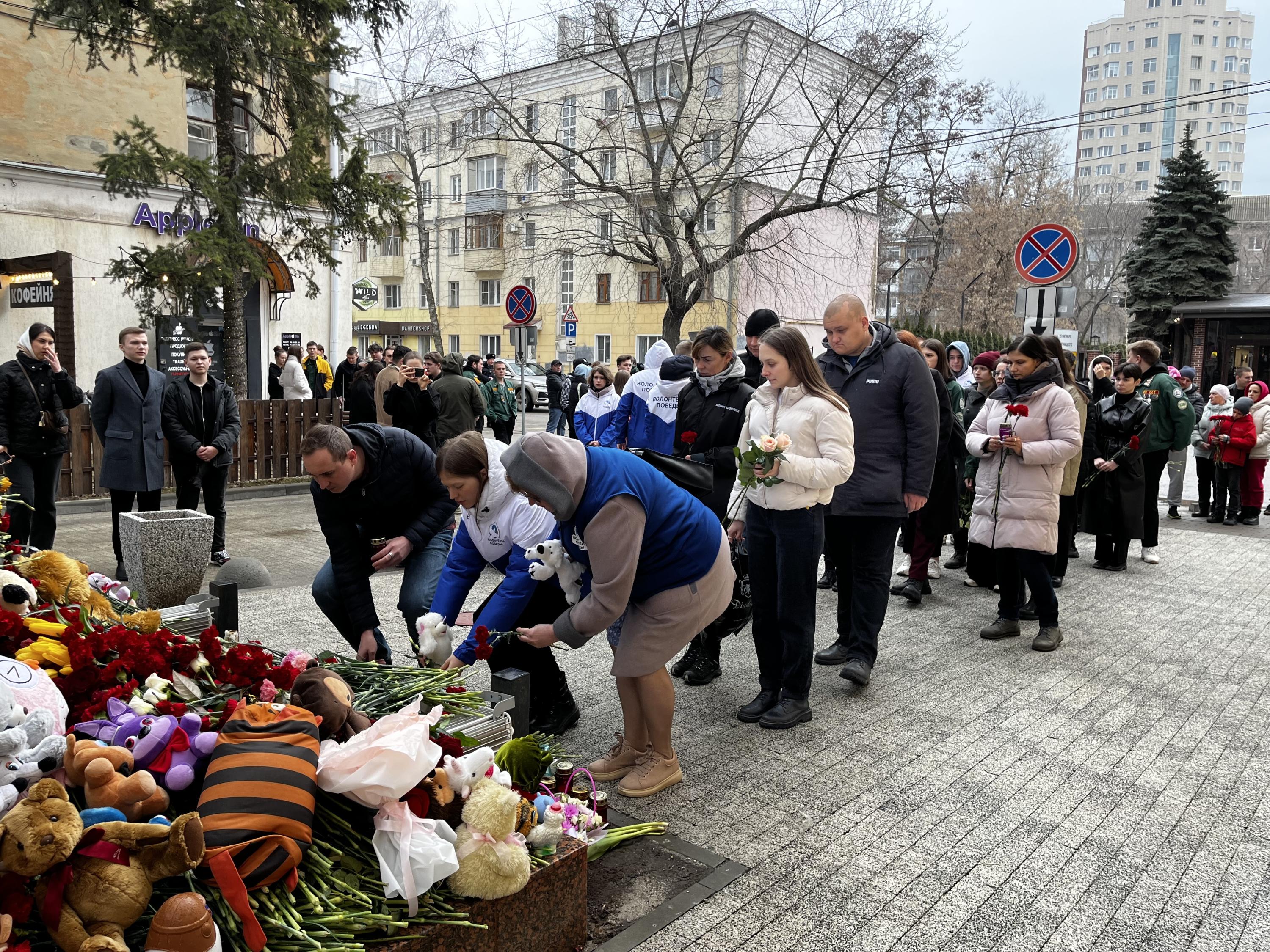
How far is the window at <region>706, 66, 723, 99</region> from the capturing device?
23547mm

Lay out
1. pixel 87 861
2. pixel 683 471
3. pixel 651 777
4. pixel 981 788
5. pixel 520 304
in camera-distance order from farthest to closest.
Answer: pixel 520 304 < pixel 683 471 < pixel 981 788 < pixel 651 777 < pixel 87 861

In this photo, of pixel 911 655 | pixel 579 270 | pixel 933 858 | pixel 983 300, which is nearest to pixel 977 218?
pixel 983 300

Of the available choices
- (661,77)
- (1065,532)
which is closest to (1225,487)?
(1065,532)

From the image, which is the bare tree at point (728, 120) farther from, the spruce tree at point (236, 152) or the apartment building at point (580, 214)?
the spruce tree at point (236, 152)

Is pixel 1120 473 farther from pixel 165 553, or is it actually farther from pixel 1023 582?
pixel 165 553

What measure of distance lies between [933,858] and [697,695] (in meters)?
1.96

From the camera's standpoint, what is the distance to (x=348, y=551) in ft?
15.6

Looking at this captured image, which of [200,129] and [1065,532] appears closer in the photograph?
[1065,532]

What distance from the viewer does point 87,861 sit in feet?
7.47

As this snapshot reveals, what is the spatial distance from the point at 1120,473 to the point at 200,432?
8.06 meters

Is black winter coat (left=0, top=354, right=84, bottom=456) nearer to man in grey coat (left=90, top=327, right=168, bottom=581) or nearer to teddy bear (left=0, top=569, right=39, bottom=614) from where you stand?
man in grey coat (left=90, top=327, right=168, bottom=581)

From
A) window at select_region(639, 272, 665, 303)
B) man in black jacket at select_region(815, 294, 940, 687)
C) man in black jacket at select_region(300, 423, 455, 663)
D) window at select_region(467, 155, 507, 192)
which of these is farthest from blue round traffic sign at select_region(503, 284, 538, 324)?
window at select_region(467, 155, 507, 192)

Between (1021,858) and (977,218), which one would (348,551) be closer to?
(1021,858)

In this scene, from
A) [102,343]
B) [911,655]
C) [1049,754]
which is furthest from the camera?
[102,343]
